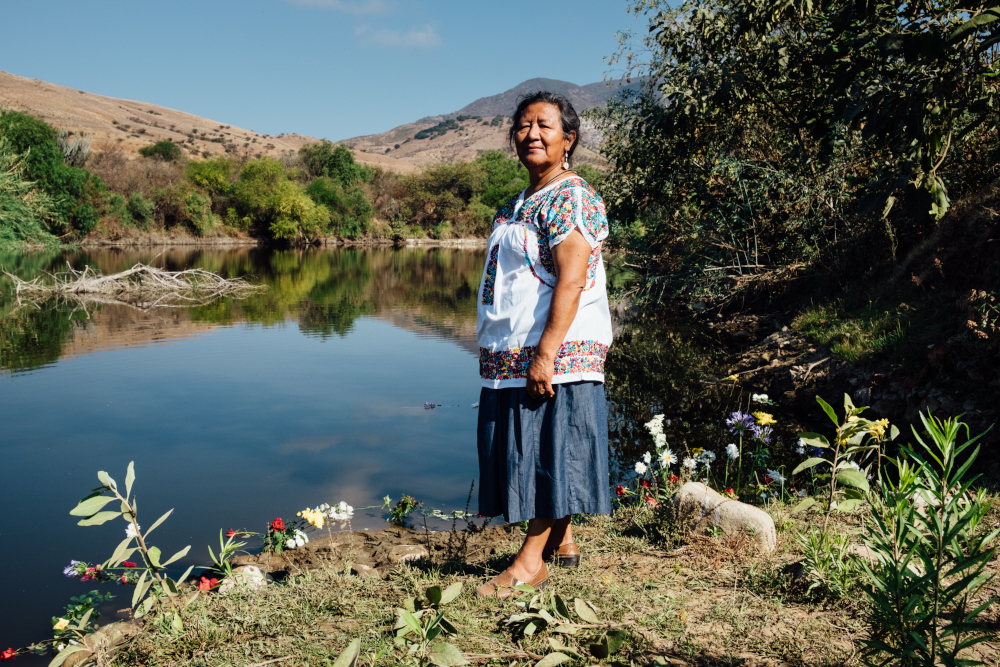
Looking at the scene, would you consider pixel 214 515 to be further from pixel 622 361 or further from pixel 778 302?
pixel 778 302

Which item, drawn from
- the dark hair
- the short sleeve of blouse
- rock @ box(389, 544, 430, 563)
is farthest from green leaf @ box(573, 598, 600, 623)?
the dark hair

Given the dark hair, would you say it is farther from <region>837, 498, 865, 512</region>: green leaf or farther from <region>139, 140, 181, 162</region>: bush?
<region>139, 140, 181, 162</region>: bush

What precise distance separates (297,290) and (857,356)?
15.4 m

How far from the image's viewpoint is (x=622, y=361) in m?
9.47

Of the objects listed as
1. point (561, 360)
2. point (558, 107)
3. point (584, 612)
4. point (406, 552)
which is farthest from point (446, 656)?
point (558, 107)

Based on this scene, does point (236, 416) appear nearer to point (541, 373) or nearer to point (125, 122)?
point (541, 373)

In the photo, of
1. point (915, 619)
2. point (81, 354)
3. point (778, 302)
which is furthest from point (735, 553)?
point (81, 354)

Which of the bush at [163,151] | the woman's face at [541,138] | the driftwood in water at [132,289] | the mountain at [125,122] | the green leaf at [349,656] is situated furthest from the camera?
the mountain at [125,122]

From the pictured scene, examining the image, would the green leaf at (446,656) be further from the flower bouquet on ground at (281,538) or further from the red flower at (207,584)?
the flower bouquet on ground at (281,538)

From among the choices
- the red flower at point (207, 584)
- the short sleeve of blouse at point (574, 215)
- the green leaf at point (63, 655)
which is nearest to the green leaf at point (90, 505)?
the green leaf at point (63, 655)

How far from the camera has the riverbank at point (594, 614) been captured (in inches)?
81.3

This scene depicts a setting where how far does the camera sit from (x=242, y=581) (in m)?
2.90

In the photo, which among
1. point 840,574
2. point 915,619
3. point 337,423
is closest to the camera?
point 915,619

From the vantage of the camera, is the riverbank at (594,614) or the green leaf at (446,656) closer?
the green leaf at (446,656)
